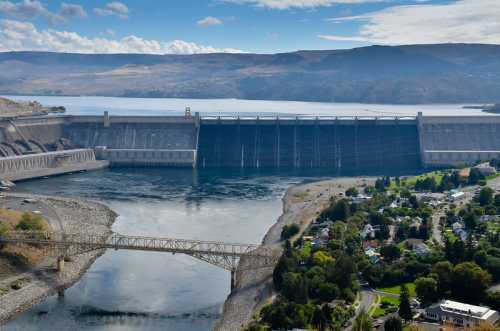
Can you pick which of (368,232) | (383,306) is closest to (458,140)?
(368,232)

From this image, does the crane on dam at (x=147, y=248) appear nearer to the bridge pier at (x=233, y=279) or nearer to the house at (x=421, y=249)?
the bridge pier at (x=233, y=279)

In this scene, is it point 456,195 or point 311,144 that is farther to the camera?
point 311,144

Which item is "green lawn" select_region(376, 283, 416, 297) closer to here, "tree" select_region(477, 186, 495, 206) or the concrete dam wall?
"tree" select_region(477, 186, 495, 206)

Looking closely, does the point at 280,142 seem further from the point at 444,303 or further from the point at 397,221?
the point at 444,303

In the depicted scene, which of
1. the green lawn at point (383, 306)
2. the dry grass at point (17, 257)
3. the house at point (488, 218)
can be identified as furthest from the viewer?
the house at point (488, 218)

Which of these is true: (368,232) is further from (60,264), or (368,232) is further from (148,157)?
(148,157)

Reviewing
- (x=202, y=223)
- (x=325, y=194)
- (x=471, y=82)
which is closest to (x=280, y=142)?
(x=325, y=194)

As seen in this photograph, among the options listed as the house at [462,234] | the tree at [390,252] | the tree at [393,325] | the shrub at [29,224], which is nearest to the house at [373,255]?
the tree at [390,252]

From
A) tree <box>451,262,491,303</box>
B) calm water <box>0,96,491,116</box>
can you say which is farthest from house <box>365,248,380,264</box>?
calm water <box>0,96,491,116</box>
